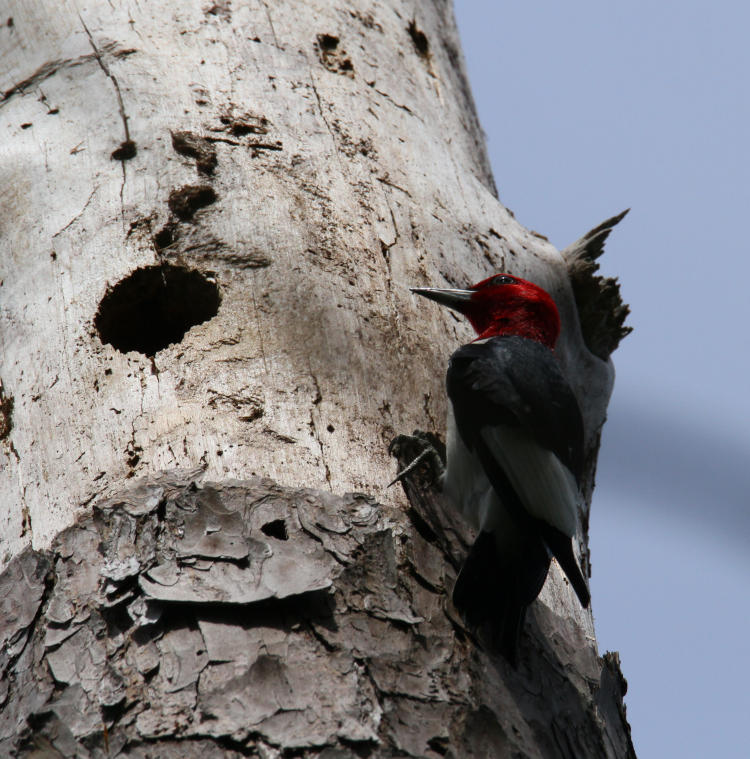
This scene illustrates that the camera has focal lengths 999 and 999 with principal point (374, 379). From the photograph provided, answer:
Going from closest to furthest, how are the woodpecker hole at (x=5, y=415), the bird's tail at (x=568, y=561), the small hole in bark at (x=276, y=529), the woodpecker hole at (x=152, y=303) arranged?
1. the small hole in bark at (x=276, y=529)
2. the bird's tail at (x=568, y=561)
3. the woodpecker hole at (x=5, y=415)
4. the woodpecker hole at (x=152, y=303)

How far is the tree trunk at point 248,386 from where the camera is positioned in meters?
1.77

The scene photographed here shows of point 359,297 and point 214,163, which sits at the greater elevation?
point 214,163

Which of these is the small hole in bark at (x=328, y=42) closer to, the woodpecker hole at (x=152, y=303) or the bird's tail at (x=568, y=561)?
the woodpecker hole at (x=152, y=303)

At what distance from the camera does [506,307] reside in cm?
323

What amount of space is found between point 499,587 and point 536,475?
24.4 inches

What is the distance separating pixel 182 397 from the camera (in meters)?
2.30

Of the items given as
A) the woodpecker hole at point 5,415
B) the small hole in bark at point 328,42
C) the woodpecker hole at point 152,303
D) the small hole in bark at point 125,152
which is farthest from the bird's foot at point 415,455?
the small hole in bark at point 328,42

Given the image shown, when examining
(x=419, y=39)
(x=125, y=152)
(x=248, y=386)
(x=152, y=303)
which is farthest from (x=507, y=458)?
(x=419, y=39)

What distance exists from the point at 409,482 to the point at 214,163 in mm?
1122

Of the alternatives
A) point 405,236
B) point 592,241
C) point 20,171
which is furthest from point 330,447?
point 592,241

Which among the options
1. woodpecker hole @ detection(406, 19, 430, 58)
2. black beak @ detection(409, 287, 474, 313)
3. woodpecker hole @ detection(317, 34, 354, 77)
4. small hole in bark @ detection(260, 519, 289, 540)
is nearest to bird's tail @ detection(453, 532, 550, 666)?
small hole in bark @ detection(260, 519, 289, 540)

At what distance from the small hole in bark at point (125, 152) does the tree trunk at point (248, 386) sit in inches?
0.6

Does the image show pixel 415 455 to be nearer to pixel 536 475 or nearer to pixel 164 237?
pixel 536 475

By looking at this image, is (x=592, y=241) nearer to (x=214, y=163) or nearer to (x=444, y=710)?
(x=214, y=163)
